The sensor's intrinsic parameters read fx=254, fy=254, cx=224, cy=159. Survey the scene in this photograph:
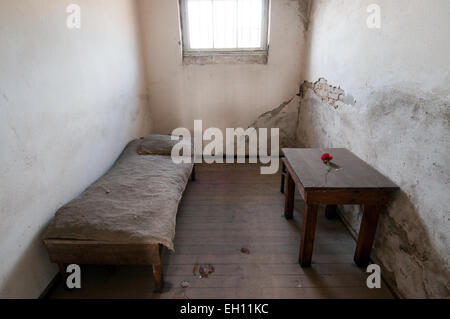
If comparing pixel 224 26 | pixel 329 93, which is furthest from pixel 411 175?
→ pixel 224 26

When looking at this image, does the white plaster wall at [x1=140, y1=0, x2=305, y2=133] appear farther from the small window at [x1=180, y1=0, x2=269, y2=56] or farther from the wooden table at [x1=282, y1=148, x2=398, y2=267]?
the wooden table at [x1=282, y1=148, x2=398, y2=267]

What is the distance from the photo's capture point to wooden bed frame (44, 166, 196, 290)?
1605 mm

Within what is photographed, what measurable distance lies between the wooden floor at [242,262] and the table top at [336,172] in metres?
0.70

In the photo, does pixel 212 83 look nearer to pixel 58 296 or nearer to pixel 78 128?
pixel 78 128

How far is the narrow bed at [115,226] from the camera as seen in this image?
1.60 m

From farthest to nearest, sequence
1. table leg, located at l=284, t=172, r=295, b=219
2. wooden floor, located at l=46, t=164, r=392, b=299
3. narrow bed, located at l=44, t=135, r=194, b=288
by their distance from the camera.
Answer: table leg, located at l=284, t=172, r=295, b=219 → wooden floor, located at l=46, t=164, r=392, b=299 → narrow bed, located at l=44, t=135, r=194, b=288

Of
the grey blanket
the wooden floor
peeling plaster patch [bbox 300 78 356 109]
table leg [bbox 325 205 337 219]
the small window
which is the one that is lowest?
the wooden floor

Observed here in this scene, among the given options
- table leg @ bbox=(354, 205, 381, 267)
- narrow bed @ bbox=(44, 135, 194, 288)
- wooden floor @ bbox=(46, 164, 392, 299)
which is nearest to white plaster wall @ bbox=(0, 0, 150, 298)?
narrow bed @ bbox=(44, 135, 194, 288)

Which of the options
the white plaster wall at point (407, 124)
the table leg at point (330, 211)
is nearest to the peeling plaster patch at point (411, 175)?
the white plaster wall at point (407, 124)

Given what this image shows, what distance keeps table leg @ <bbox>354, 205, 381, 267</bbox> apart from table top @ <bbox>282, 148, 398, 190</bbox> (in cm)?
19

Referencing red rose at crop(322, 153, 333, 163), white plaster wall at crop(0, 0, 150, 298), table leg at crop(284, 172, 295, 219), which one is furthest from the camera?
table leg at crop(284, 172, 295, 219)

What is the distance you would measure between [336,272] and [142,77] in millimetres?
3359

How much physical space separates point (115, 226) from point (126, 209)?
189mm
